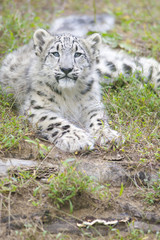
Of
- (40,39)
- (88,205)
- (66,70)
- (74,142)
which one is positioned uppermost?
(40,39)

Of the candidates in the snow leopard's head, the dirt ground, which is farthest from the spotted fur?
the dirt ground

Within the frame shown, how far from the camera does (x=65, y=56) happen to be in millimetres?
5922

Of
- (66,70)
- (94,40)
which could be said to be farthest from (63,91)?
(94,40)

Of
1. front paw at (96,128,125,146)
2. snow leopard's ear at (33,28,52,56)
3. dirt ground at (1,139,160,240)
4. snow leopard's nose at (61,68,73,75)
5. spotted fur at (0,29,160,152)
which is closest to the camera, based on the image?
dirt ground at (1,139,160,240)

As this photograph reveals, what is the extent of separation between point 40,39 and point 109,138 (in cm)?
224

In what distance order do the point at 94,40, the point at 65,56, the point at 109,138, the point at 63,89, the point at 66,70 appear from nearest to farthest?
the point at 109,138 < the point at 66,70 < the point at 65,56 < the point at 63,89 < the point at 94,40

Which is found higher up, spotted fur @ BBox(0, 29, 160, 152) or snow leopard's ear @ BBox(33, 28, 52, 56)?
snow leopard's ear @ BBox(33, 28, 52, 56)

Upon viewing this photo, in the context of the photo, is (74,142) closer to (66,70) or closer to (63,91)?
(66,70)

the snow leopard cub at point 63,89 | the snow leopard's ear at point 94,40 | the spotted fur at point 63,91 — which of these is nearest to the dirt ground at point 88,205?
the spotted fur at point 63,91

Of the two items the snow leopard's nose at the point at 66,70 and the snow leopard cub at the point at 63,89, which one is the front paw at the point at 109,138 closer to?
the snow leopard cub at the point at 63,89

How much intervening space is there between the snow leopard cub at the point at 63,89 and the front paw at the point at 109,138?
1 cm

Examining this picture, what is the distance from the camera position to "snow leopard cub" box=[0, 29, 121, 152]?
18.9 feet

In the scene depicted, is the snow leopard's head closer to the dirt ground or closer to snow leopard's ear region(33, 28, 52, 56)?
snow leopard's ear region(33, 28, 52, 56)

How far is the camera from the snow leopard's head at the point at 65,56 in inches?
Result: 231
